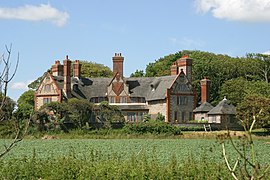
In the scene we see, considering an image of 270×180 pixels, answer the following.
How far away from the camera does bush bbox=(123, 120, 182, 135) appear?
6200cm

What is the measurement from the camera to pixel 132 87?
78.9 m

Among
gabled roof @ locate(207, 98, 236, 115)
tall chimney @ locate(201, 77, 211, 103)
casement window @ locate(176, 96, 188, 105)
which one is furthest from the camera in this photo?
tall chimney @ locate(201, 77, 211, 103)

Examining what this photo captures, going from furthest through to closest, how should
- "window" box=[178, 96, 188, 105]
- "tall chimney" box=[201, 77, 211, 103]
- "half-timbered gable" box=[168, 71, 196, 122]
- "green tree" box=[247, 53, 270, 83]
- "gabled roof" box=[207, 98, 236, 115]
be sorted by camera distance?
1. "green tree" box=[247, 53, 270, 83]
2. "tall chimney" box=[201, 77, 211, 103]
3. "window" box=[178, 96, 188, 105]
4. "half-timbered gable" box=[168, 71, 196, 122]
5. "gabled roof" box=[207, 98, 236, 115]

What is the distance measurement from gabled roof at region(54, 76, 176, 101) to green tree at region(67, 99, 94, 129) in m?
8.24

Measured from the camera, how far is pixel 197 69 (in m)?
91.2

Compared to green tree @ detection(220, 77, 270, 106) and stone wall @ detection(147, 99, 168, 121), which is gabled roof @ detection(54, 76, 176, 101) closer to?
stone wall @ detection(147, 99, 168, 121)

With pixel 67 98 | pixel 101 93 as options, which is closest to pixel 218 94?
pixel 101 93

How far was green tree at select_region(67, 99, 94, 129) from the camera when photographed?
6588cm

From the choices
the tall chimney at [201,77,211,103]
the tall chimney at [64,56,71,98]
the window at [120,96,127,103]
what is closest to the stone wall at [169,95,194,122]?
the tall chimney at [201,77,211,103]

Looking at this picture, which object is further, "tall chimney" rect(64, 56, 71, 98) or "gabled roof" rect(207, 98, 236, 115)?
"tall chimney" rect(64, 56, 71, 98)

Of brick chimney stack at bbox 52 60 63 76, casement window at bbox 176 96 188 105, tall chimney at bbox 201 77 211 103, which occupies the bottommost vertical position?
casement window at bbox 176 96 188 105

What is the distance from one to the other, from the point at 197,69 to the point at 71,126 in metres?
31.8

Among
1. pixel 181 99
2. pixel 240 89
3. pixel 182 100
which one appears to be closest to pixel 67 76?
pixel 181 99

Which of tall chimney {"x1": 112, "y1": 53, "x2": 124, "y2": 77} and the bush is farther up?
tall chimney {"x1": 112, "y1": 53, "x2": 124, "y2": 77}
